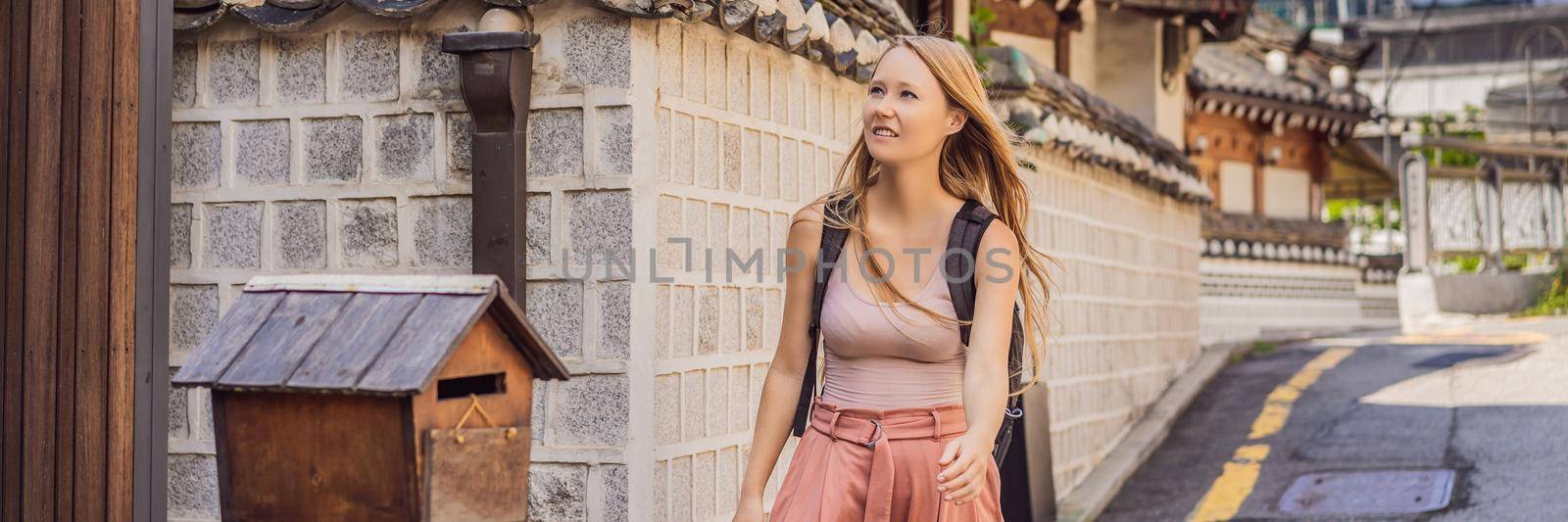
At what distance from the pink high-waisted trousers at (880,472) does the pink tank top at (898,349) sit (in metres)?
0.04

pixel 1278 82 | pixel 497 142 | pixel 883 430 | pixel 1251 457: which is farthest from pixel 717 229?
pixel 1278 82

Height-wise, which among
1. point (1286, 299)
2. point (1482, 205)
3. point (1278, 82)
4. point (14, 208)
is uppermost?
point (1278, 82)

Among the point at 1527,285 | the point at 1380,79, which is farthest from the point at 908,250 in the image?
the point at 1380,79

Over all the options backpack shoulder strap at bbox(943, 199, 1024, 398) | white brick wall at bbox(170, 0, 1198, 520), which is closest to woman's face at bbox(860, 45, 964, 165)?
backpack shoulder strap at bbox(943, 199, 1024, 398)

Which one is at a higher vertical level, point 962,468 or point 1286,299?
point 1286,299

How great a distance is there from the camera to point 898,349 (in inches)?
138

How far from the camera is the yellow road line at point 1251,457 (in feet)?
27.3

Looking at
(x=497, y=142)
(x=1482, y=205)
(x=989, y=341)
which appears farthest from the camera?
(x=1482, y=205)

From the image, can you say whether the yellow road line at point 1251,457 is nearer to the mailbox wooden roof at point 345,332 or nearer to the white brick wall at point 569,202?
the white brick wall at point 569,202

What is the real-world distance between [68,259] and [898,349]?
225cm

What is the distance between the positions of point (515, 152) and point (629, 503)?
107 centimetres

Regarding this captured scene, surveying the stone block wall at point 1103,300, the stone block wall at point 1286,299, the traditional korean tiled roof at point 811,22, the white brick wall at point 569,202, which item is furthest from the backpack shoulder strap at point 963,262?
the stone block wall at point 1286,299

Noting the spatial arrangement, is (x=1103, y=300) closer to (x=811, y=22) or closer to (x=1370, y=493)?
(x=1370, y=493)

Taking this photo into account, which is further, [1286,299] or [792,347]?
[1286,299]
